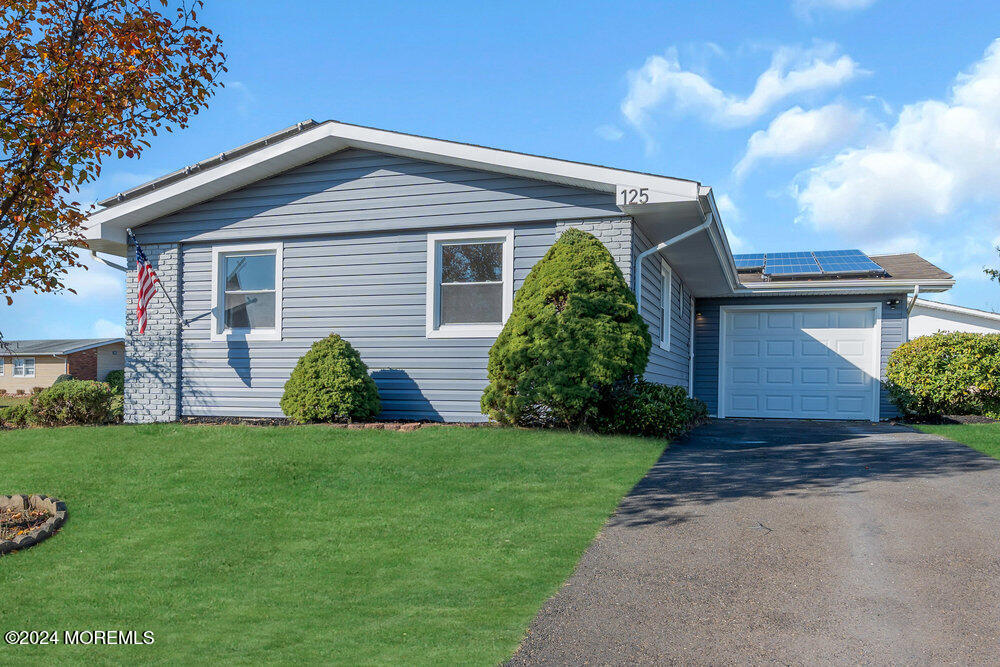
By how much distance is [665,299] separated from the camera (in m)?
12.8

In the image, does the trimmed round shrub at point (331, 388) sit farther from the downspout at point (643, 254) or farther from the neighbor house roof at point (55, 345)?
the neighbor house roof at point (55, 345)

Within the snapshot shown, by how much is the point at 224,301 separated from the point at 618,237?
6.45 m

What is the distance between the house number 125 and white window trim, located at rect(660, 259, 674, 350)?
337 cm

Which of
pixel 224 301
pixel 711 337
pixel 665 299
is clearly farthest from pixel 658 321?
pixel 224 301

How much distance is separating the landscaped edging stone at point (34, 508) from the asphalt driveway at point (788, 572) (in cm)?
402

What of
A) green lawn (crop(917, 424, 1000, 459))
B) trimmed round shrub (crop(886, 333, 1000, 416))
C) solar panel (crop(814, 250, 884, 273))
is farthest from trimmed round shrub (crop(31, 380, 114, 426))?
solar panel (crop(814, 250, 884, 273))

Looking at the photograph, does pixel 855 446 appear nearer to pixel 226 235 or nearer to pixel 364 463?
pixel 364 463

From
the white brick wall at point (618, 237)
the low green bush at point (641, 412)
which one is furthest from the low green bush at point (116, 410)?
the white brick wall at point (618, 237)

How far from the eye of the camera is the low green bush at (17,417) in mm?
11141

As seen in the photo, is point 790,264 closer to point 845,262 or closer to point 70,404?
point 845,262

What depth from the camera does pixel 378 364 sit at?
10.9 metres

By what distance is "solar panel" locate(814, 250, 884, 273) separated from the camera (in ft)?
52.9

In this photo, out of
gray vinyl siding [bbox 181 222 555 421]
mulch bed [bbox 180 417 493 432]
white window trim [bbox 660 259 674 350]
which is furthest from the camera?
white window trim [bbox 660 259 674 350]

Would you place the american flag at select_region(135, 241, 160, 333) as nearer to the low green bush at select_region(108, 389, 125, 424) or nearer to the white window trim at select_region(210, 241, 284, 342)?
the white window trim at select_region(210, 241, 284, 342)
